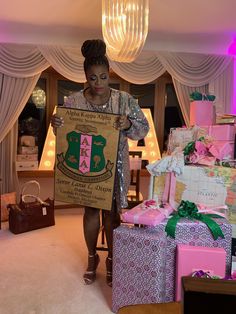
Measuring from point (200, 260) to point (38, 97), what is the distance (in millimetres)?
3086

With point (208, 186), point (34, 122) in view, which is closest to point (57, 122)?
point (208, 186)

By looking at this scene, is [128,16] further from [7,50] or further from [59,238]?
[59,238]

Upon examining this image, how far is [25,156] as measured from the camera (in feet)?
12.3

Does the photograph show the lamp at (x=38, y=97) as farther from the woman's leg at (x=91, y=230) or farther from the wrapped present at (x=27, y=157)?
the woman's leg at (x=91, y=230)

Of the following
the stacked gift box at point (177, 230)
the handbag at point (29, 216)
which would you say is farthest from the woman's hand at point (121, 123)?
the handbag at point (29, 216)

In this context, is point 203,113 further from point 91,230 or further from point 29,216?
point 29,216

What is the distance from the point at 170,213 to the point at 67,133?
784mm

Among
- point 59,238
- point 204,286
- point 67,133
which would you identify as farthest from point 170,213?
point 59,238

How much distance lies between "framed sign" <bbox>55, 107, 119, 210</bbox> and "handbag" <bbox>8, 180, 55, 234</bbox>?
1313 mm

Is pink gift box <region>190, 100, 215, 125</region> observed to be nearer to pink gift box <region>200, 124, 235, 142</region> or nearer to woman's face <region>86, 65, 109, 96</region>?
pink gift box <region>200, 124, 235, 142</region>

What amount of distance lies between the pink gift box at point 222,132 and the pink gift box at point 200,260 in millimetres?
826

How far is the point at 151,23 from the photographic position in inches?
124

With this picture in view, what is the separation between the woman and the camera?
74.7 inches

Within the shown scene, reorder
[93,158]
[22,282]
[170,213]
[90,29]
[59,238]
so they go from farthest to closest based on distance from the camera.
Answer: [90,29]
[59,238]
[22,282]
[93,158]
[170,213]
